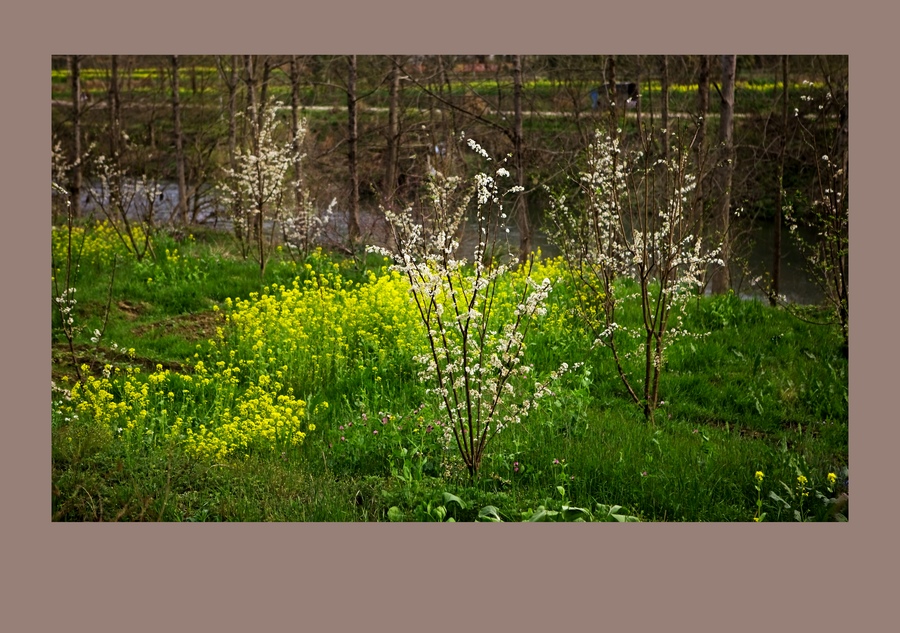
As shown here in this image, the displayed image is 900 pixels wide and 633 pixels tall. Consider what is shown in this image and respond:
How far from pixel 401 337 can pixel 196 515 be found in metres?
3.12

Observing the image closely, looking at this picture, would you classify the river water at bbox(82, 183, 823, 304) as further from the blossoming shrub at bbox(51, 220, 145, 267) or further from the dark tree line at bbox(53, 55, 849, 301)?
the blossoming shrub at bbox(51, 220, 145, 267)

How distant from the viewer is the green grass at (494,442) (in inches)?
209

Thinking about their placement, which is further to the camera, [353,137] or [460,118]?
[460,118]

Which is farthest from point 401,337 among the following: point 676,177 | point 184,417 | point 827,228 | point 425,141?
point 425,141

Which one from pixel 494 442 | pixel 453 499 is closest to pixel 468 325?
pixel 494 442

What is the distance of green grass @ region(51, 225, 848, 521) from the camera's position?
5297 millimetres

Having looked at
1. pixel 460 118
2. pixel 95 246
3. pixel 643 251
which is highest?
pixel 460 118

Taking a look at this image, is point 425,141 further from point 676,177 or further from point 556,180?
point 676,177

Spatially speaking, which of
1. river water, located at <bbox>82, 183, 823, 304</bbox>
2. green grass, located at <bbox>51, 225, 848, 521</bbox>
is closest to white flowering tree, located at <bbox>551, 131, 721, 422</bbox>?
green grass, located at <bbox>51, 225, 848, 521</bbox>

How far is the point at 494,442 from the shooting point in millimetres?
6090

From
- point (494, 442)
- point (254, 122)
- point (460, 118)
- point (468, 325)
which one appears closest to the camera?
point (468, 325)

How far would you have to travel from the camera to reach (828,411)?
279 inches

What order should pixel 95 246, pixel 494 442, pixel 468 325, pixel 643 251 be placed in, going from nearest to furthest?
pixel 468 325
pixel 494 442
pixel 643 251
pixel 95 246

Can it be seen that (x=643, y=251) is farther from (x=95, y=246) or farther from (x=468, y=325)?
(x=95, y=246)
